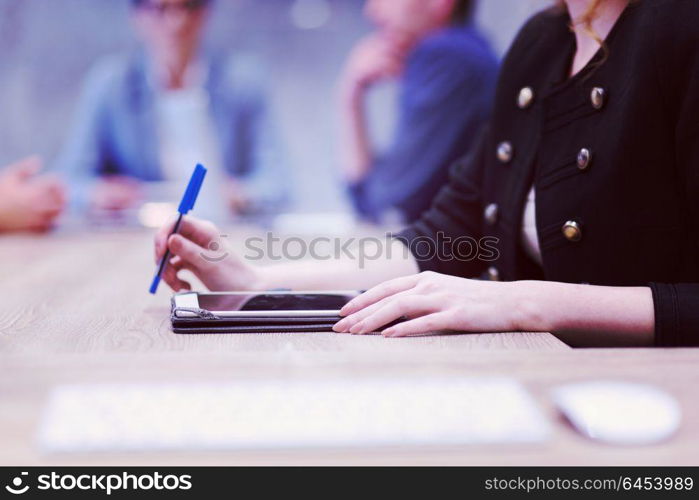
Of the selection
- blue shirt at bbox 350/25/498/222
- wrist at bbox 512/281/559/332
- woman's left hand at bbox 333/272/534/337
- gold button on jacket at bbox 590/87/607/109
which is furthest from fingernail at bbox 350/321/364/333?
blue shirt at bbox 350/25/498/222

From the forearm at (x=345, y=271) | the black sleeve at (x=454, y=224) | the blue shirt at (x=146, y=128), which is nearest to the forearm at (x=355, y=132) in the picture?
the blue shirt at (x=146, y=128)

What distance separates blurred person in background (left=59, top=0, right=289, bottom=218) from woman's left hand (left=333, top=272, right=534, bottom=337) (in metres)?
1.42

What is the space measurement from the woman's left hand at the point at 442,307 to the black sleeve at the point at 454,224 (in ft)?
0.74

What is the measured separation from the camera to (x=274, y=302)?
2.82 feet

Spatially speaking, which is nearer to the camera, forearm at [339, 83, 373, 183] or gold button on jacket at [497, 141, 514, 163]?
gold button on jacket at [497, 141, 514, 163]

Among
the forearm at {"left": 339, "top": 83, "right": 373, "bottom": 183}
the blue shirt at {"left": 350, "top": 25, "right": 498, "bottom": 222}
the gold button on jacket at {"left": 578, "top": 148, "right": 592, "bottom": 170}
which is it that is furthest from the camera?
the forearm at {"left": 339, "top": 83, "right": 373, "bottom": 183}

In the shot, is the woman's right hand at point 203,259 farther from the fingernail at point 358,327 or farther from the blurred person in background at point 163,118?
the blurred person in background at point 163,118

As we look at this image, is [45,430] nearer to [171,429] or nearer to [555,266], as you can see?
[171,429]

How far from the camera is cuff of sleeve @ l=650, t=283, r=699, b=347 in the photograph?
750mm

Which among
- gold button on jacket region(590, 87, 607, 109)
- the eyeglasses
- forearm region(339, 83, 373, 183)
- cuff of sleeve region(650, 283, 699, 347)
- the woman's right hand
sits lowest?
cuff of sleeve region(650, 283, 699, 347)

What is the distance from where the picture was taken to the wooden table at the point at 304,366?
0.57 metres

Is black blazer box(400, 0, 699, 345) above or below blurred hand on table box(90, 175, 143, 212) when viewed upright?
below

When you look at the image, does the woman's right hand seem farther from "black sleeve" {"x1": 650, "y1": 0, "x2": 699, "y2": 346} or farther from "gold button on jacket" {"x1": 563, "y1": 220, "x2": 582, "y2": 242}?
"black sleeve" {"x1": 650, "y1": 0, "x2": 699, "y2": 346}
